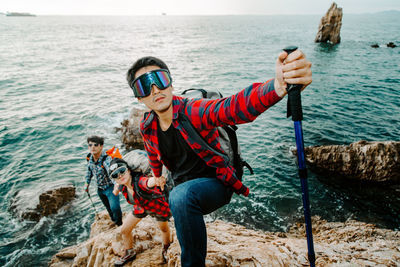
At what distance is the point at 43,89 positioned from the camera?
26891mm

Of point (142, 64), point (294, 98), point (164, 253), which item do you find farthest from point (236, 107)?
point (164, 253)

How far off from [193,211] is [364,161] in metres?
10.1

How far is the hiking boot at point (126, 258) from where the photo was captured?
4.53 m

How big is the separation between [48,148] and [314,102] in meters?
22.2

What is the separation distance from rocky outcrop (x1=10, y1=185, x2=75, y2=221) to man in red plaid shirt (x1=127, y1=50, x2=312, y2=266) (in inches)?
387

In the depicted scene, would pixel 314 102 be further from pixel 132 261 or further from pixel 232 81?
pixel 132 261

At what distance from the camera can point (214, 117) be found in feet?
7.51

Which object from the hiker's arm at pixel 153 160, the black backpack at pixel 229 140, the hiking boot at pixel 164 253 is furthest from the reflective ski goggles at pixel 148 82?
the hiking boot at pixel 164 253

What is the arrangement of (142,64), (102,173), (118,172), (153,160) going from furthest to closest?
(102,173), (118,172), (153,160), (142,64)

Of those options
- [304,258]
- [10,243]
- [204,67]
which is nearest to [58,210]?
[10,243]

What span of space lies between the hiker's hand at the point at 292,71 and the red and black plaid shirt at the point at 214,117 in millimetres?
73

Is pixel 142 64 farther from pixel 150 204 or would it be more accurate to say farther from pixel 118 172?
pixel 150 204

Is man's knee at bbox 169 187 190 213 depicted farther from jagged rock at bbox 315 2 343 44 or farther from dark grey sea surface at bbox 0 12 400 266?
jagged rock at bbox 315 2 343 44

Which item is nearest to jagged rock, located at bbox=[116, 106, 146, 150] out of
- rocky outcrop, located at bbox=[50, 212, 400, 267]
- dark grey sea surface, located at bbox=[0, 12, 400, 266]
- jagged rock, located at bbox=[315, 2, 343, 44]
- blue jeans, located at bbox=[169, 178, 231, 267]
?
dark grey sea surface, located at bbox=[0, 12, 400, 266]
